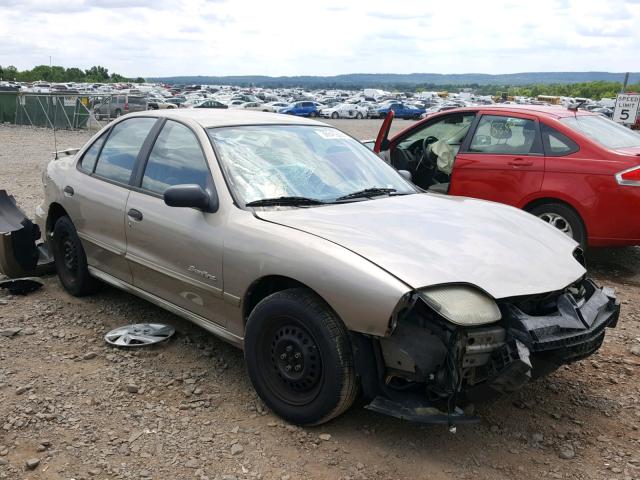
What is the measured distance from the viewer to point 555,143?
20.3 ft

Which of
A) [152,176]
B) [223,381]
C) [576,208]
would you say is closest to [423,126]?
[576,208]

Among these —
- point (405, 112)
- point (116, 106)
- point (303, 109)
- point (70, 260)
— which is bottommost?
point (405, 112)

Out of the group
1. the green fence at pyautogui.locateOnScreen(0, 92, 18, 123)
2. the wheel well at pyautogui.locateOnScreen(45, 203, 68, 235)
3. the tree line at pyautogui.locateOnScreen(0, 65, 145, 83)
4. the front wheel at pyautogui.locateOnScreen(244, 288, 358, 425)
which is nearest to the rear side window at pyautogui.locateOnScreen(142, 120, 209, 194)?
the front wheel at pyautogui.locateOnScreen(244, 288, 358, 425)

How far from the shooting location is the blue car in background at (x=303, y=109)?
4669 centimetres

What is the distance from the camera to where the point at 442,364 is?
111 inches

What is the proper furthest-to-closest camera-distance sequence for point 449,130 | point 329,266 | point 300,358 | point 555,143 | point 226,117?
1. point 449,130
2. point 555,143
3. point 226,117
4. point 300,358
5. point 329,266

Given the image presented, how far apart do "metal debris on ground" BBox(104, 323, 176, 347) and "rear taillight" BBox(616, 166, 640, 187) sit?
4.23m

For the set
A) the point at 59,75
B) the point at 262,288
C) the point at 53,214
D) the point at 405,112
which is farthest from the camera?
the point at 59,75

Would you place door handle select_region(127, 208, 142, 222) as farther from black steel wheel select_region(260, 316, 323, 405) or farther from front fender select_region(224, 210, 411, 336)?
black steel wheel select_region(260, 316, 323, 405)

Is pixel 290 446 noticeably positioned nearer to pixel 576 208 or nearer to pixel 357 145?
pixel 357 145

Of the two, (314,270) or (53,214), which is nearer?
(314,270)

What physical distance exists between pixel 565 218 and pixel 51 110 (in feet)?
84.9

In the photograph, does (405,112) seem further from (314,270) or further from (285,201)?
(314,270)

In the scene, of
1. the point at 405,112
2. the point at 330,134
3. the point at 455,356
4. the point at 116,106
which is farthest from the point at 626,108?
the point at 405,112
